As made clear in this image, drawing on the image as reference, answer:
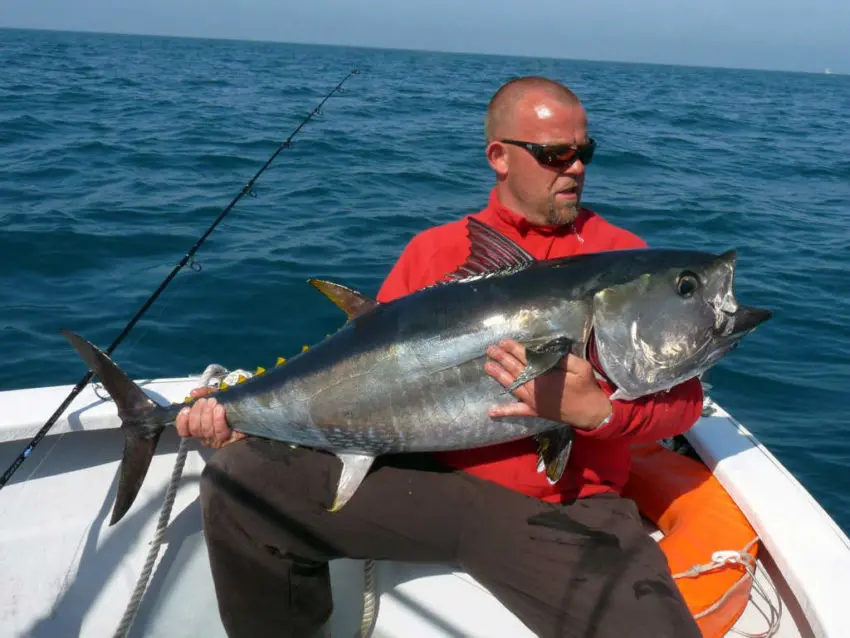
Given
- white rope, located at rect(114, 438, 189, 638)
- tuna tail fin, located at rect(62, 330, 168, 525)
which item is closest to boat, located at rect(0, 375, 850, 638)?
white rope, located at rect(114, 438, 189, 638)

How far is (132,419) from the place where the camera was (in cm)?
278

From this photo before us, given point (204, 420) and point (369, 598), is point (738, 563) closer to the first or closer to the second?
point (369, 598)

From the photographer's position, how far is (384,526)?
2.62 m

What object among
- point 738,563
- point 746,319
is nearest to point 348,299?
point 746,319

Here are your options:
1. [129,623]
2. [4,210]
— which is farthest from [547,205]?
[4,210]

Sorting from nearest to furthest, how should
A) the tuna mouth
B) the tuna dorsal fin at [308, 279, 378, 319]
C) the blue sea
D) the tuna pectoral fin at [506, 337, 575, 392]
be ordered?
the tuna pectoral fin at [506, 337, 575, 392] < the tuna mouth < the tuna dorsal fin at [308, 279, 378, 319] < the blue sea

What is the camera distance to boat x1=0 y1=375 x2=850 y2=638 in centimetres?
278

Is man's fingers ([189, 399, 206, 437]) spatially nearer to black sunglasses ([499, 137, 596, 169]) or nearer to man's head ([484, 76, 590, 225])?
man's head ([484, 76, 590, 225])

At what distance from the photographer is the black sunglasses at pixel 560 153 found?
292 cm

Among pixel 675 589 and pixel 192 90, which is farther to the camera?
pixel 192 90

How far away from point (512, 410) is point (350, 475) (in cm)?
63

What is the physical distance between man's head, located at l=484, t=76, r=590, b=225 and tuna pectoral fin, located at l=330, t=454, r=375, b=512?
A: 1167 millimetres

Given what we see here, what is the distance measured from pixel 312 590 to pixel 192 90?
72.5 feet

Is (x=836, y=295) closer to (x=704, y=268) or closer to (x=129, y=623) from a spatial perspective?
(x=704, y=268)
